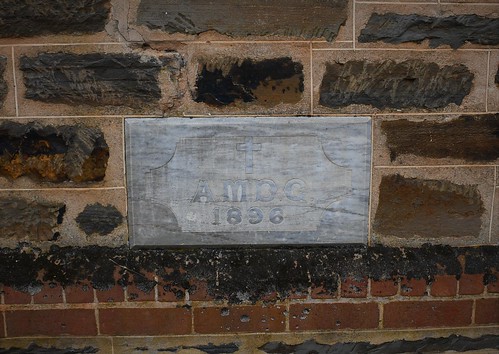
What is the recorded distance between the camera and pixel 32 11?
4.30ft

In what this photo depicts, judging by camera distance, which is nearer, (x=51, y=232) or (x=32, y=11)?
(x=32, y=11)

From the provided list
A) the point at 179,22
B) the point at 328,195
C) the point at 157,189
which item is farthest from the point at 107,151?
the point at 328,195

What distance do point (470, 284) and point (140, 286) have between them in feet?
3.36

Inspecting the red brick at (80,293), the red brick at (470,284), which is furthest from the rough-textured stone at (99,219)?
the red brick at (470,284)

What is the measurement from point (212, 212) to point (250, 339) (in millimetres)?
429

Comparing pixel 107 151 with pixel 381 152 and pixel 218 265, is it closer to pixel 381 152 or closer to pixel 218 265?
pixel 218 265

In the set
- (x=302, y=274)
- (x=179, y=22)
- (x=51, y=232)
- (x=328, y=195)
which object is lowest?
(x=302, y=274)

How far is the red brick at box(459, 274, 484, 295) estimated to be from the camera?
1424mm

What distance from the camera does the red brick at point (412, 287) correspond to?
141 centimetres

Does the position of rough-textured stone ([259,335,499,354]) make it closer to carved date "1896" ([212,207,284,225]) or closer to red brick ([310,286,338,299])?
red brick ([310,286,338,299])

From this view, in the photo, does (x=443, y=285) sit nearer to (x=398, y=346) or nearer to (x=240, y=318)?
(x=398, y=346)

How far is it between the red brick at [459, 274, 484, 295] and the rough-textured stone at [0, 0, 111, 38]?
1.33 metres

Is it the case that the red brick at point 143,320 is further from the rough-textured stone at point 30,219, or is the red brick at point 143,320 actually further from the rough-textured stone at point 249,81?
the rough-textured stone at point 249,81

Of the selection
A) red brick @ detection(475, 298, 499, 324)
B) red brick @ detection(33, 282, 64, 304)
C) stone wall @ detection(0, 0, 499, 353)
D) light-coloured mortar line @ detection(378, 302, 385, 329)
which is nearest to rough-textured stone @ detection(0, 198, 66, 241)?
stone wall @ detection(0, 0, 499, 353)
